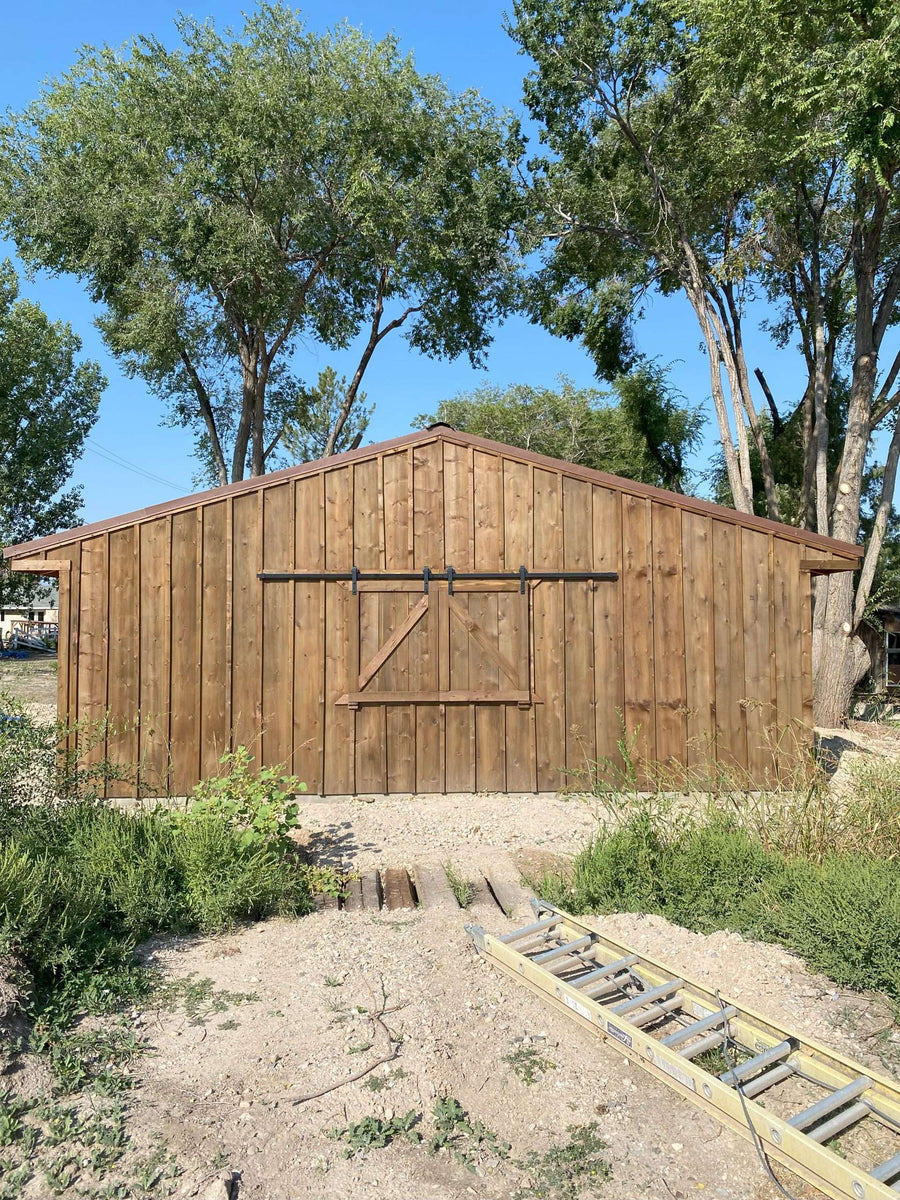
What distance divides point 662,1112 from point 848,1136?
0.62 metres

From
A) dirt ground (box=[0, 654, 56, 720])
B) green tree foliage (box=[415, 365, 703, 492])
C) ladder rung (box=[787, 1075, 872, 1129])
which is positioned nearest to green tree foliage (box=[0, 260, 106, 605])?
dirt ground (box=[0, 654, 56, 720])

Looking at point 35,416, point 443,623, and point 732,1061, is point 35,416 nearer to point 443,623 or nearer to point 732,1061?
point 443,623

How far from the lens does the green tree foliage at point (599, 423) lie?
20672mm

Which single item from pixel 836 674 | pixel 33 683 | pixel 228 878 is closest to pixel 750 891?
pixel 228 878

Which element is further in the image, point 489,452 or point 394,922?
point 489,452

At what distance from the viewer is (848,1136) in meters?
2.63

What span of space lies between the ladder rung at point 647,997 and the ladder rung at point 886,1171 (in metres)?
1.06

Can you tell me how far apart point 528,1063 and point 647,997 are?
2.10 feet

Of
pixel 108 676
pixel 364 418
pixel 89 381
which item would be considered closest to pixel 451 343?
pixel 364 418

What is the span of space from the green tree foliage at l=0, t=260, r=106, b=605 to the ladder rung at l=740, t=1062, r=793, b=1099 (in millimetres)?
27167

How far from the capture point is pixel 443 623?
7.75m

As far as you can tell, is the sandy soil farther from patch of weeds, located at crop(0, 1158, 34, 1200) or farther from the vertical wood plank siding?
the vertical wood plank siding

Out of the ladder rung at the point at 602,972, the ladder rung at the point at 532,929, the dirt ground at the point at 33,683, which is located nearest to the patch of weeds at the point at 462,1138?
the ladder rung at the point at 602,972

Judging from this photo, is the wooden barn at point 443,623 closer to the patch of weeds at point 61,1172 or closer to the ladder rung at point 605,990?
the ladder rung at point 605,990
